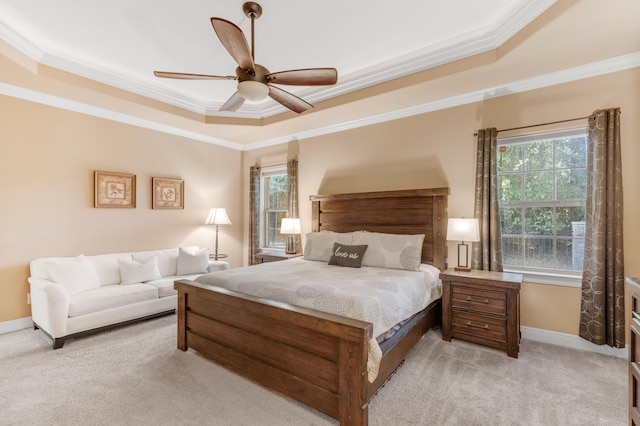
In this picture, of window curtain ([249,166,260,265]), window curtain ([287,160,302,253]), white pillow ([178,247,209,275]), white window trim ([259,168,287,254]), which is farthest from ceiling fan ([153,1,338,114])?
window curtain ([249,166,260,265])

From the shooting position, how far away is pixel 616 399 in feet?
7.02

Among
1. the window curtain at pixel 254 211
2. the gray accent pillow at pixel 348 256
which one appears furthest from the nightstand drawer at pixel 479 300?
the window curtain at pixel 254 211

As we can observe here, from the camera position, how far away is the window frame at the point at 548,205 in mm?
3041

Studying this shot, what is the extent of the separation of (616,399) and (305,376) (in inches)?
87.7

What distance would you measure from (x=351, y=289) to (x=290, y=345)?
1.96ft

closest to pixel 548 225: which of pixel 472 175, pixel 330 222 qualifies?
pixel 472 175

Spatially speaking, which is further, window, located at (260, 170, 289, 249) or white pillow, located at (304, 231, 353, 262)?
window, located at (260, 170, 289, 249)

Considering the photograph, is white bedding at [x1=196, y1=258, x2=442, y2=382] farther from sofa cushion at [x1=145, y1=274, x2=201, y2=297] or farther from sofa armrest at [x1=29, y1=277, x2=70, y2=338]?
sofa armrest at [x1=29, y1=277, x2=70, y2=338]

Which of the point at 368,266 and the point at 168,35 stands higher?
the point at 168,35

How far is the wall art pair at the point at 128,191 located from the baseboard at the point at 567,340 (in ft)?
16.8

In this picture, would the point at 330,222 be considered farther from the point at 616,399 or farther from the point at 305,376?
the point at 616,399

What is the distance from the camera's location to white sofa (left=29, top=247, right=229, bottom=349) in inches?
118

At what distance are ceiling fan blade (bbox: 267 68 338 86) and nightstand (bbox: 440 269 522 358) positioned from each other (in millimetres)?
2253

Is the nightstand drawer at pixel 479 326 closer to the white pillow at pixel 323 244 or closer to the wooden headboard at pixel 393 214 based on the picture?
the wooden headboard at pixel 393 214
